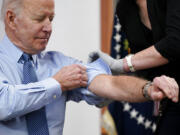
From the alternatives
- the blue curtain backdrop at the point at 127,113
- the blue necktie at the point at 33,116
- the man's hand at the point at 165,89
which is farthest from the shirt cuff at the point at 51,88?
the blue curtain backdrop at the point at 127,113

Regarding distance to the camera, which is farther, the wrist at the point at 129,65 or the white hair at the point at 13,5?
the wrist at the point at 129,65

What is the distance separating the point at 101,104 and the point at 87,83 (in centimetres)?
13

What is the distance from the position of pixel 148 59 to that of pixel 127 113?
4.10ft

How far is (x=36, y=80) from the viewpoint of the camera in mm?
1669

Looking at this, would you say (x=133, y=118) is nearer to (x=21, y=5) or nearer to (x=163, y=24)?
(x=163, y=24)

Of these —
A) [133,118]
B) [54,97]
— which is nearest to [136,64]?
[54,97]

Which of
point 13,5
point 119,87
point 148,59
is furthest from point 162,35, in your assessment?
point 13,5

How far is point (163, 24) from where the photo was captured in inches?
70.6

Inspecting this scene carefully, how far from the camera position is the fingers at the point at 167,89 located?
1.21m

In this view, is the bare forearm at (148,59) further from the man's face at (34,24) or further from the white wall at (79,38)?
the white wall at (79,38)

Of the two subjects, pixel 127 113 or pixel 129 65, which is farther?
pixel 127 113

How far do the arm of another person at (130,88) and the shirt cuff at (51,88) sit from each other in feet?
0.61

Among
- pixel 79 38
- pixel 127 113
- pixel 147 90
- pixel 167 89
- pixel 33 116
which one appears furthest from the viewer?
pixel 79 38

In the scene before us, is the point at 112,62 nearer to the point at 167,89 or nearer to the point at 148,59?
the point at 148,59
